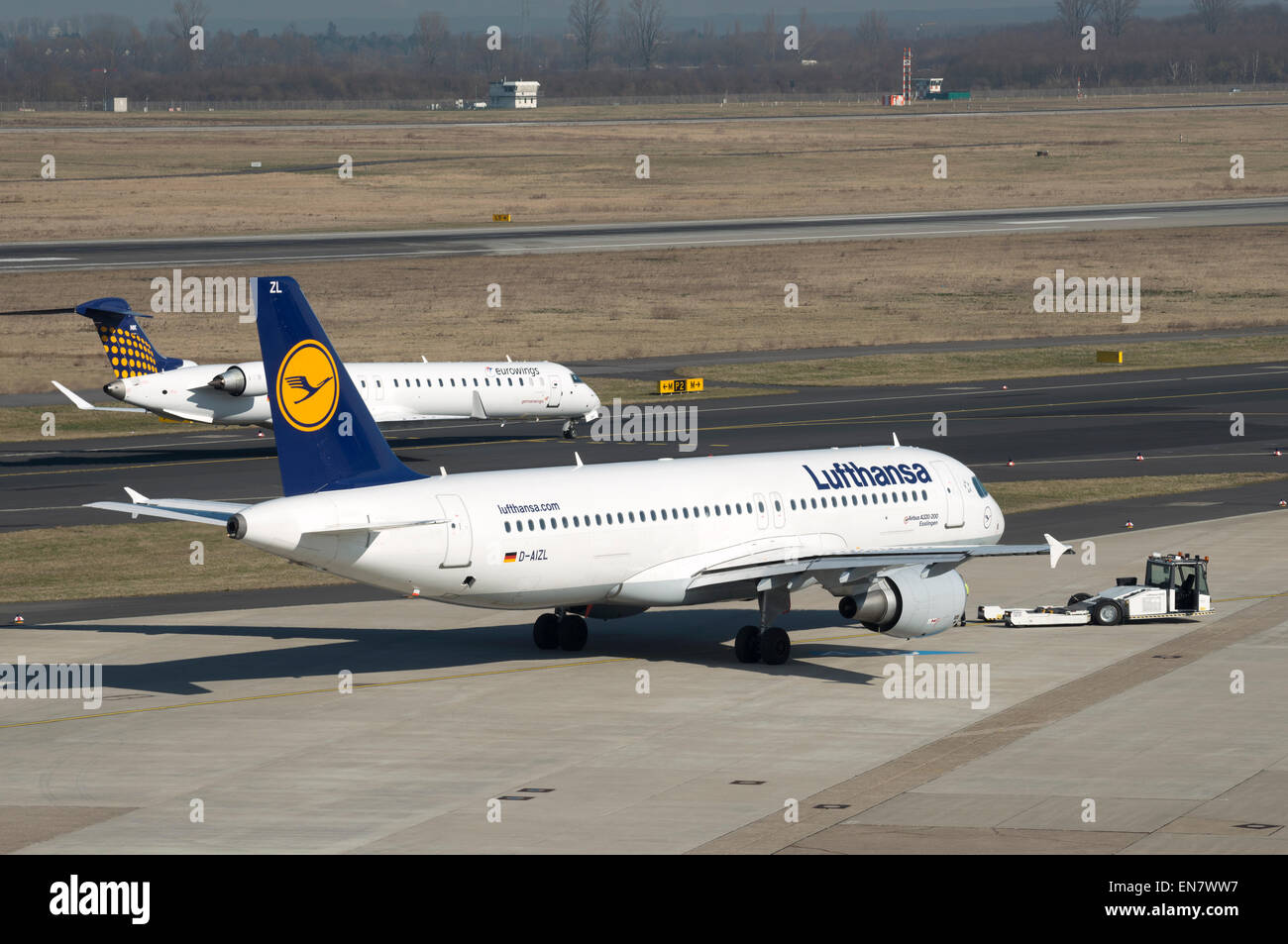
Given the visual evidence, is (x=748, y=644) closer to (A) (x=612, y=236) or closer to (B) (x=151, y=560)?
(B) (x=151, y=560)

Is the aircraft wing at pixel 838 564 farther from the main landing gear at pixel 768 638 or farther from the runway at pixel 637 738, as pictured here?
the runway at pixel 637 738

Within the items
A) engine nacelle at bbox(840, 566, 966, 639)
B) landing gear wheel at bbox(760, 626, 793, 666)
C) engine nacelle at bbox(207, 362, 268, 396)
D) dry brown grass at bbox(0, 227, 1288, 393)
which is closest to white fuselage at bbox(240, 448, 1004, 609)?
landing gear wheel at bbox(760, 626, 793, 666)

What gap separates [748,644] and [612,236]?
12412 centimetres

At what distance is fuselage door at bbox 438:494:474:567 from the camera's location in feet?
138

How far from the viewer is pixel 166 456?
3322 inches

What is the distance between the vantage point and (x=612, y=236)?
6658 inches

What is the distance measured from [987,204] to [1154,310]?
212ft

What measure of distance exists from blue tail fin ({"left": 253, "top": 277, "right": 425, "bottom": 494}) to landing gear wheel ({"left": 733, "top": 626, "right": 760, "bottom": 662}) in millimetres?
11372

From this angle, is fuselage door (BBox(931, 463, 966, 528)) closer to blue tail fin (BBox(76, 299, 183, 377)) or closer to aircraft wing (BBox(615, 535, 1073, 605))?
aircraft wing (BBox(615, 535, 1073, 605))

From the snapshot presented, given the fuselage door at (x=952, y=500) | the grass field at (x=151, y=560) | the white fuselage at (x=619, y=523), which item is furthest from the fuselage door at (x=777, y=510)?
the grass field at (x=151, y=560)

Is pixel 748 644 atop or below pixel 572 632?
below

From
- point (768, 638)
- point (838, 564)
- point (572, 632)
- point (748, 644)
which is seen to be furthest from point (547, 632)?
point (838, 564)

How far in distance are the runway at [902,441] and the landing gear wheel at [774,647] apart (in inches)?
792

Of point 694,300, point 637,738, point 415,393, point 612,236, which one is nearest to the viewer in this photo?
point 637,738
